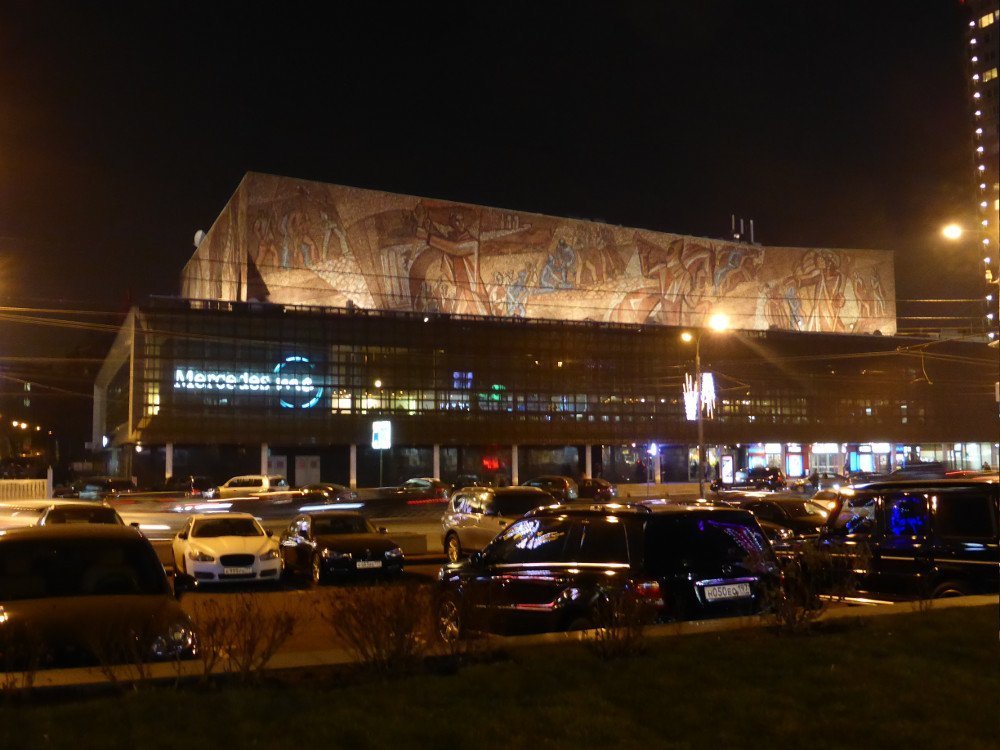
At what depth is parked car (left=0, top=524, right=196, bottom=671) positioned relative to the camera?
6652 millimetres

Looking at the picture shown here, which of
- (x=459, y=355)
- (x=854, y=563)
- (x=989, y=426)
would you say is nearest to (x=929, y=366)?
(x=989, y=426)

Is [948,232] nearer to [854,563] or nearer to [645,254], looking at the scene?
[854,563]

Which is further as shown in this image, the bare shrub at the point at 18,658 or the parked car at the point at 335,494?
the parked car at the point at 335,494

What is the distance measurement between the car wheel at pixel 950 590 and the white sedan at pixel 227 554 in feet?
37.1

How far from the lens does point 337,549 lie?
17500 millimetres

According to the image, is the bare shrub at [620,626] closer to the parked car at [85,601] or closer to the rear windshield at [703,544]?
the rear windshield at [703,544]

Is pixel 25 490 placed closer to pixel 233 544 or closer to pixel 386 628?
pixel 233 544

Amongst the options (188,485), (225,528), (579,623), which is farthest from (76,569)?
(188,485)

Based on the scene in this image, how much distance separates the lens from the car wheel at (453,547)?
834 inches

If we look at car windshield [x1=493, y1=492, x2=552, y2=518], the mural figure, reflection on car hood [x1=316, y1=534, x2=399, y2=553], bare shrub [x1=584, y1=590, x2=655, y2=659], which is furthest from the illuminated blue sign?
bare shrub [x1=584, y1=590, x2=655, y2=659]

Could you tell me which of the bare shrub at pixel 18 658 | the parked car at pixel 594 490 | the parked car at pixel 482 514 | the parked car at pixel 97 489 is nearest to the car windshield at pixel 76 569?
the bare shrub at pixel 18 658

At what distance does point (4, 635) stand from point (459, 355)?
2531 inches

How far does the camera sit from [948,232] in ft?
64.3

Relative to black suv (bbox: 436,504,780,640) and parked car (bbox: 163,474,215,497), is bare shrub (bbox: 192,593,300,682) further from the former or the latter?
parked car (bbox: 163,474,215,497)
